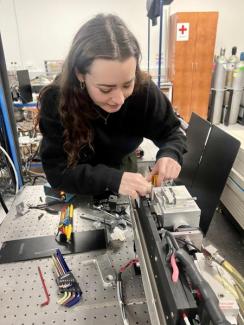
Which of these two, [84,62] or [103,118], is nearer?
[84,62]

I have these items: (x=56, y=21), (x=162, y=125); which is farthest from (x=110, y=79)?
(x=56, y=21)

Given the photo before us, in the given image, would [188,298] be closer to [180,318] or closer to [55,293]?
[180,318]

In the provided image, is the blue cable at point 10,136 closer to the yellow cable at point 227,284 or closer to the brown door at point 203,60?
the yellow cable at point 227,284

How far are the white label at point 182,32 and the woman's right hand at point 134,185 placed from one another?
3791mm

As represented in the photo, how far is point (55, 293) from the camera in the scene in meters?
0.68

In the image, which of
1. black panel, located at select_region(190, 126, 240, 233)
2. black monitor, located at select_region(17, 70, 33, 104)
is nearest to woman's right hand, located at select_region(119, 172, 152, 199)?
black panel, located at select_region(190, 126, 240, 233)

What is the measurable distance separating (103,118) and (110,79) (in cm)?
25

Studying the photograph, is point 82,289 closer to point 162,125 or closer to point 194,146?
point 162,125

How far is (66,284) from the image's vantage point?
0.69m

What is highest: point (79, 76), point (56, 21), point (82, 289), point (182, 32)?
point (56, 21)

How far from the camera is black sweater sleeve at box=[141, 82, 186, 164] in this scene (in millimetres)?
937

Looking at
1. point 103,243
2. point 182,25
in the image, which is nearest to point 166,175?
point 103,243

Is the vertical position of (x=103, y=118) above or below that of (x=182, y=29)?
below

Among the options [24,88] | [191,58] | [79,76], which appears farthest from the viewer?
[191,58]
